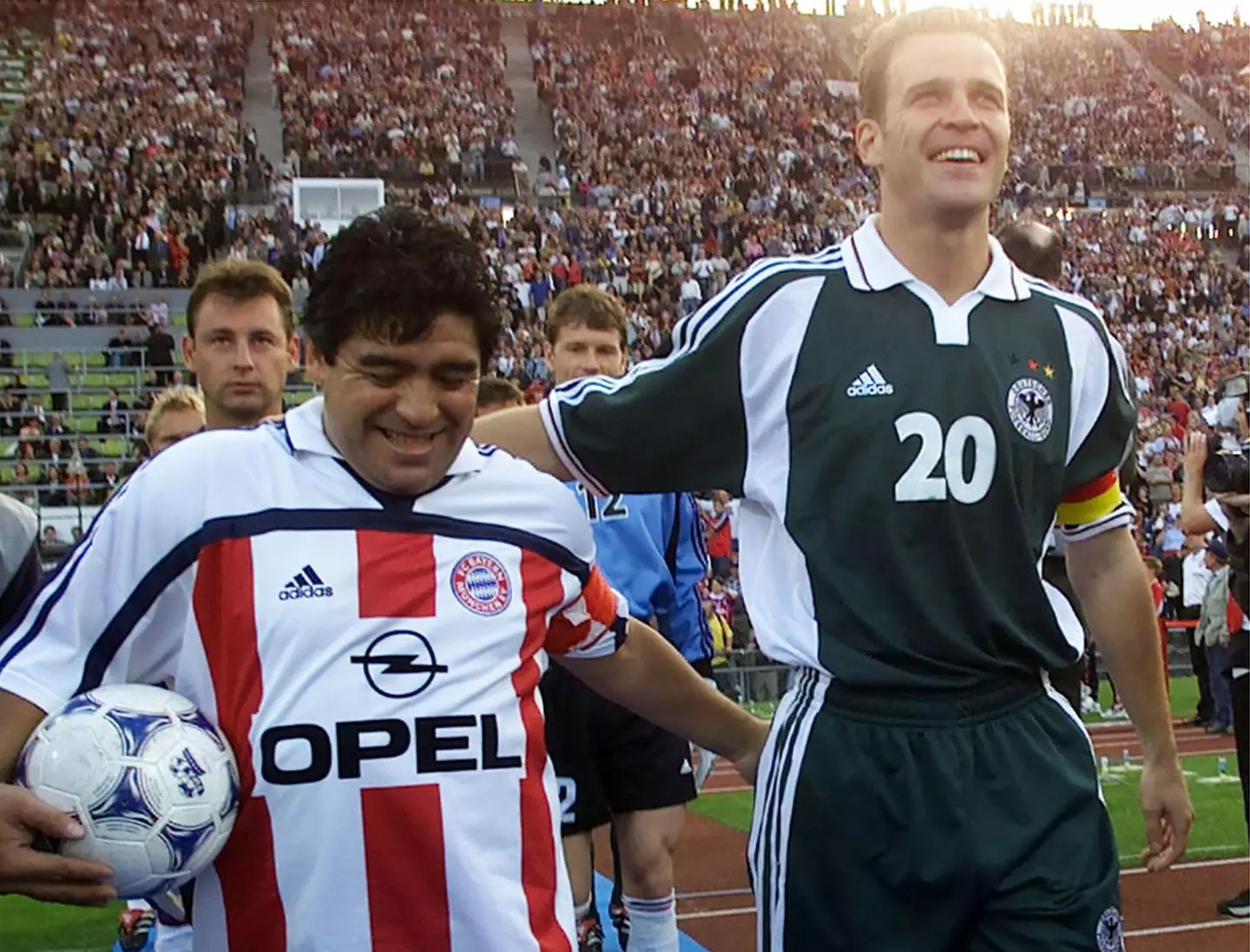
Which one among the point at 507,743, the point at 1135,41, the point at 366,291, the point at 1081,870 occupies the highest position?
the point at 1135,41

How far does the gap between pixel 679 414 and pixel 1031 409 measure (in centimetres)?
67

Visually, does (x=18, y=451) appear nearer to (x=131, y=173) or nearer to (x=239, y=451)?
(x=131, y=173)

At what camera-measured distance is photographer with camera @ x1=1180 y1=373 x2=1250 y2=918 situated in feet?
16.5

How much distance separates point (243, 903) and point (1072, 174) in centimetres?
3290

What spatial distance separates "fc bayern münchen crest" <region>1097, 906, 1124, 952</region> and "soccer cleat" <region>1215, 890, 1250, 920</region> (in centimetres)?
439

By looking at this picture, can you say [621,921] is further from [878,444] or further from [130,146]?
[130,146]

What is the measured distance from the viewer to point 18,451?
1778cm

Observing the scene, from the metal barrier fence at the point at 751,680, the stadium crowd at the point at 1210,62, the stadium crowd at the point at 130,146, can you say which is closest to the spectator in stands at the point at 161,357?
the stadium crowd at the point at 130,146

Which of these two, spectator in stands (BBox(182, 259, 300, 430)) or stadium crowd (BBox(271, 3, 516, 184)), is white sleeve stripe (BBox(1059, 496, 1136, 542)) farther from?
stadium crowd (BBox(271, 3, 516, 184))

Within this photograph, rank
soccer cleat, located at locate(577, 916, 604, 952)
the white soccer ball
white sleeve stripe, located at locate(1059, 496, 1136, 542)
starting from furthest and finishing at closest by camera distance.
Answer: soccer cleat, located at locate(577, 916, 604, 952), white sleeve stripe, located at locate(1059, 496, 1136, 542), the white soccer ball

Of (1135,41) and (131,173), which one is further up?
(1135,41)

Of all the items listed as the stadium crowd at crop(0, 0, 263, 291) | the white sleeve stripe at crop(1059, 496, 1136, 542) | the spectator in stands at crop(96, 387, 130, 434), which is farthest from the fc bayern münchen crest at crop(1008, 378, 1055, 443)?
the stadium crowd at crop(0, 0, 263, 291)

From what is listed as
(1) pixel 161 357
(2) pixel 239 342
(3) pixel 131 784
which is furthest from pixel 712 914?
(1) pixel 161 357

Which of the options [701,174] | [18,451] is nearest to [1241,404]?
[18,451]
